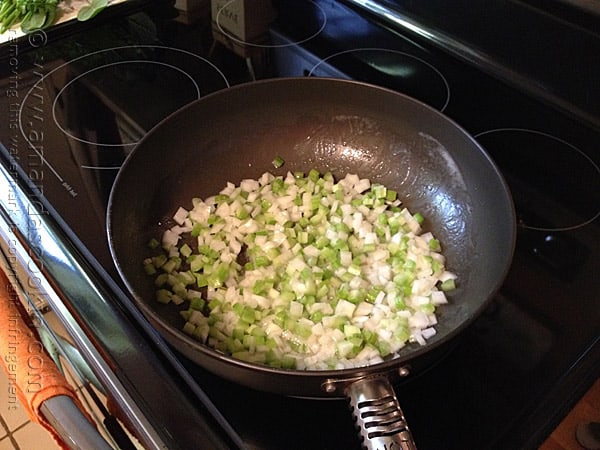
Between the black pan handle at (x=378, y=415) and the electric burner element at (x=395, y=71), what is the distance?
602 millimetres

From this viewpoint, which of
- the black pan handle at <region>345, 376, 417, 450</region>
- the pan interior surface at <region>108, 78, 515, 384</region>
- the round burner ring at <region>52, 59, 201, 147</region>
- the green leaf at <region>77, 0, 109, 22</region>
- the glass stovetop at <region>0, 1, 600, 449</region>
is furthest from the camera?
the green leaf at <region>77, 0, 109, 22</region>

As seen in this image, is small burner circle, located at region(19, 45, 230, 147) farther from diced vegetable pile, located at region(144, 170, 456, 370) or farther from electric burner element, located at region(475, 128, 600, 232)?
electric burner element, located at region(475, 128, 600, 232)

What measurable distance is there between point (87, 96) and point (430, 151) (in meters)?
0.62

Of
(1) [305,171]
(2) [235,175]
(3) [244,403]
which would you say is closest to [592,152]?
(1) [305,171]

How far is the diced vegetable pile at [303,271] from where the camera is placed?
69cm

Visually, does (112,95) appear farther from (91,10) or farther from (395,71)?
(395,71)

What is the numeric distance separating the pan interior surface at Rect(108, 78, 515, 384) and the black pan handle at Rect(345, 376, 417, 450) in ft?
0.64

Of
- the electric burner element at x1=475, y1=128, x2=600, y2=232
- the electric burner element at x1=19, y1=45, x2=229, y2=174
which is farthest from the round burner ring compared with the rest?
the electric burner element at x1=475, y1=128, x2=600, y2=232

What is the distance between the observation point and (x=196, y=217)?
860 millimetres

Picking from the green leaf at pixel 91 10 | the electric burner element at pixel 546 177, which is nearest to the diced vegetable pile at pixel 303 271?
the electric burner element at pixel 546 177

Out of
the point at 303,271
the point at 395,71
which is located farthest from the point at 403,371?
the point at 395,71

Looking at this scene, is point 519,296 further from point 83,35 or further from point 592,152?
point 83,35

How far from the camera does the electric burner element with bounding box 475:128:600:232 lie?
842mm

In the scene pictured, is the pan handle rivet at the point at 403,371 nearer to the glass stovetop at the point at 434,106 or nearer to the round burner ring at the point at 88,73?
the glass stovetop at the point at 434,106
